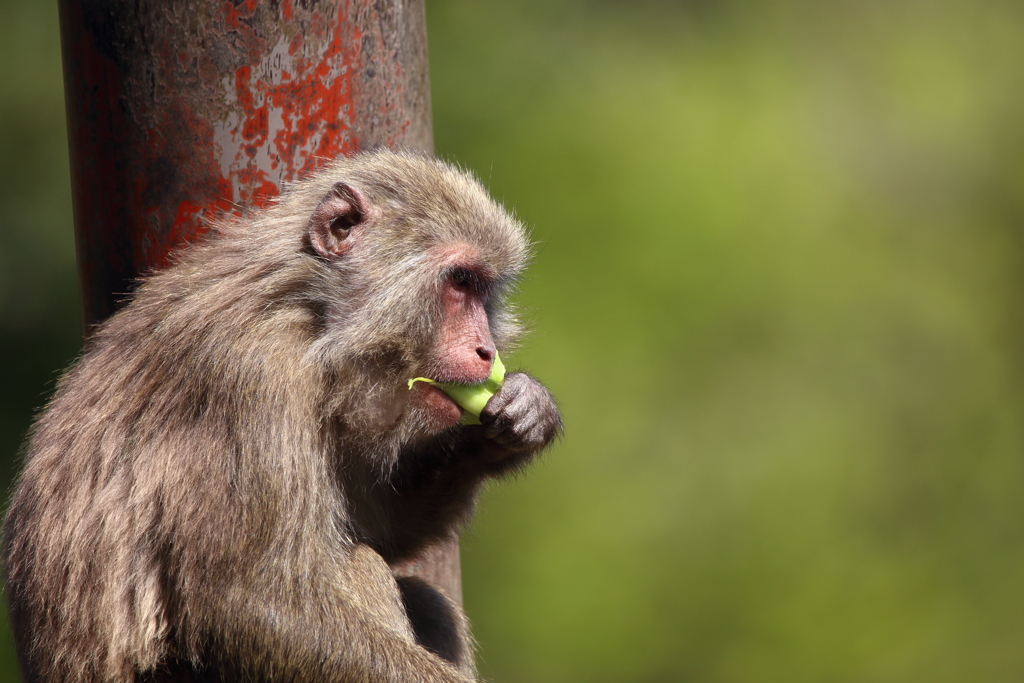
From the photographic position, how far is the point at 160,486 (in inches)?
108

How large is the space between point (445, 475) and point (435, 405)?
477 mm

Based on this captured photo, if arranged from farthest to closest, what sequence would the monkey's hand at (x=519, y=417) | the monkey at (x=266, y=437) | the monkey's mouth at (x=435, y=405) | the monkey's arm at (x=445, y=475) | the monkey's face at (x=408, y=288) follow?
the monkey's arm at (x=445, y=475), the monkey's hand at (x=519, y=417), the monkey's mouth at (x=435, y=405), the monkey's face at (x=408, y=288), the monkey at (x=266, y=437)

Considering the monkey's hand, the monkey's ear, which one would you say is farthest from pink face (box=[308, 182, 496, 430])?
the monkey's hand

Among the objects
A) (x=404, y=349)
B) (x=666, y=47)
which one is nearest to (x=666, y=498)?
(x=666, y=47)

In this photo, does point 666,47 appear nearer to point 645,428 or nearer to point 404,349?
point 645,428

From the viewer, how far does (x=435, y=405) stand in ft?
10.3

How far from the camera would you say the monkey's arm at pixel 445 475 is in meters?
3.39

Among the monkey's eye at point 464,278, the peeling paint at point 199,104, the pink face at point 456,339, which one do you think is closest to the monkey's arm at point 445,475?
the pink face at point 456,339

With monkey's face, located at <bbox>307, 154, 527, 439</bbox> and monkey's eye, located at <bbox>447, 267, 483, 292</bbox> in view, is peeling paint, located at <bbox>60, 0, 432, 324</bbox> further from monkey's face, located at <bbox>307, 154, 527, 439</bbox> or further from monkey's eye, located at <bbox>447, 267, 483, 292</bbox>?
monkey's eye, located at <bbox>447, 267, 483, 292</bbox>

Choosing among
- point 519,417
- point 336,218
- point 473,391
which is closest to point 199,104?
point 336,218

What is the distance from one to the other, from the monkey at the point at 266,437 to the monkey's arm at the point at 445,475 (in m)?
0.03

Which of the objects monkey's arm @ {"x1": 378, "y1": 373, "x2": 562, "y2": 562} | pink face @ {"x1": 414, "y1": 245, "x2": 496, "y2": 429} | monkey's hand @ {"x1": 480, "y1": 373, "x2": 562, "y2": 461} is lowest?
monkey's arm @ {"x1": 378, "y1": 373, "x2": 562, "y2": 562}

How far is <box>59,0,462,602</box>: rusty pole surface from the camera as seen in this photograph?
2.87 m

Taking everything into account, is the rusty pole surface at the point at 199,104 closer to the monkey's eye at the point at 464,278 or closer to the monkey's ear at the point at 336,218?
the monkey's ear at the point at 336,218
